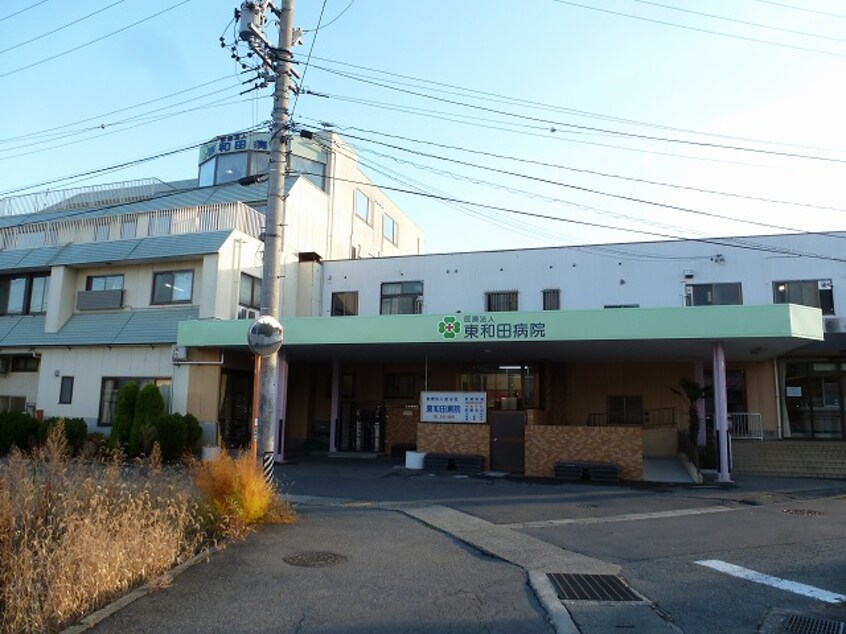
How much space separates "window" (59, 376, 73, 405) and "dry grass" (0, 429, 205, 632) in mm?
16867

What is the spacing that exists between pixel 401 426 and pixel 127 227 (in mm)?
12882

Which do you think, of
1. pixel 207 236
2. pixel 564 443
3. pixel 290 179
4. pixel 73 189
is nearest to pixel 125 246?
pixel 207 236

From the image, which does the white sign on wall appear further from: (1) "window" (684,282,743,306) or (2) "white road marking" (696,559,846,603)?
(2) "white road marking" (696,559,846,603)

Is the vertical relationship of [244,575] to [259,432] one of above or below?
below

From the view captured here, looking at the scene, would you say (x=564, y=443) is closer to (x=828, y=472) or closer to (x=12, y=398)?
(x=828, y=472)

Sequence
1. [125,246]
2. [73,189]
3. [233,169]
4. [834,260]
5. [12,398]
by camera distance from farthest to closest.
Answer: [73,189]
[233,169]
[12,398]
[125,246]
[834,260]

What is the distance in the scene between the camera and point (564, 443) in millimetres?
17797

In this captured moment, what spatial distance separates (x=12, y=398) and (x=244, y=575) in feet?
78.8

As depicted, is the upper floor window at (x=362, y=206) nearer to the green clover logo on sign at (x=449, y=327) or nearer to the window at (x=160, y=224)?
the window at (x=160, y=224)

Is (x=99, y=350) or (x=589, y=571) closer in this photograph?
(x=589, y=571)

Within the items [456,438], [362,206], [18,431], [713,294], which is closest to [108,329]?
[18,431]

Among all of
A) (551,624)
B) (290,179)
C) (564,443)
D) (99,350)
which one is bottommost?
(551,624)

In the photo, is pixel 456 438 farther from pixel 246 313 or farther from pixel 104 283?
pixel 104 283

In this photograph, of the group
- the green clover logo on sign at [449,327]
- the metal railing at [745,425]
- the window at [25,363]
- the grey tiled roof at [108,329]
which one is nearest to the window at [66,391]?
the grey tiled roof at [108,329]
